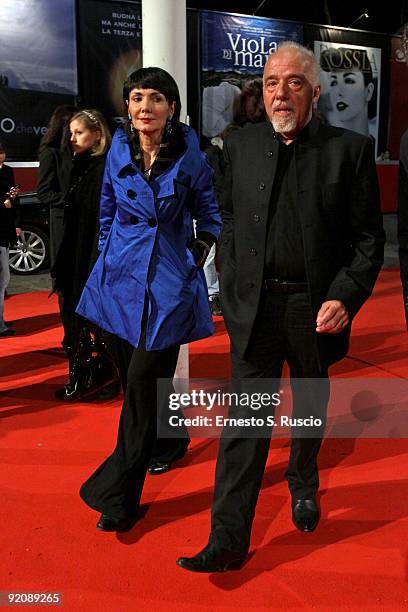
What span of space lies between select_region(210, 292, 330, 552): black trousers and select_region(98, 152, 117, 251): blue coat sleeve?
2.77 ft

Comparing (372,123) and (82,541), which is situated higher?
(372,123)

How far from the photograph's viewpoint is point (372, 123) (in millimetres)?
15188

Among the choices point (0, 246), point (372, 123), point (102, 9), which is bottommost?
point (0, 246)

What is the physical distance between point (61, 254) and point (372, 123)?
40.6 ft

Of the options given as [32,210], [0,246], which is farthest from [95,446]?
[32,210]

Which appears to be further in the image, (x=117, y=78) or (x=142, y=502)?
(x=117, y=78)

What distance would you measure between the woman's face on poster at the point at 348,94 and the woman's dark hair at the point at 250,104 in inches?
428

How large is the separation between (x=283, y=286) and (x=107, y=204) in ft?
3.00

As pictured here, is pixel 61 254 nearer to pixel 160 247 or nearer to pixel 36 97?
pixel 160 247

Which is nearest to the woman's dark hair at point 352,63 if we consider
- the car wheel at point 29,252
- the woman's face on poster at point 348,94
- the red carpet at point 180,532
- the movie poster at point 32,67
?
the woman's face on poster at point 348,94

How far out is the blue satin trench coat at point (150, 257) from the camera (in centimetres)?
282

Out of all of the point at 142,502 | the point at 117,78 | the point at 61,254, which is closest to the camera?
the point at 142,502

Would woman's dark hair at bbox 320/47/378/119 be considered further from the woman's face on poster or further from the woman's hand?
the woman's hand

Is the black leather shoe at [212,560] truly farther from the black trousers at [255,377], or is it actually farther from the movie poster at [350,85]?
the movie poster at [350,85]
